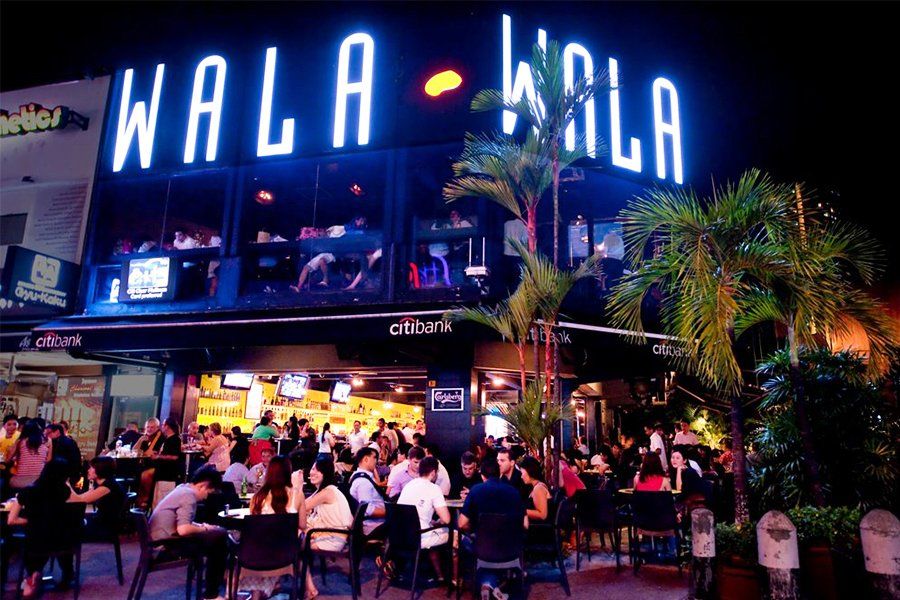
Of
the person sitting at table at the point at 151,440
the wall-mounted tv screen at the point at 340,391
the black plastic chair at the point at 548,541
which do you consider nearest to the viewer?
the black plastic chair at the point at 548,541

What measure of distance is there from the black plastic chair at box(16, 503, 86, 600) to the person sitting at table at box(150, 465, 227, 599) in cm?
94

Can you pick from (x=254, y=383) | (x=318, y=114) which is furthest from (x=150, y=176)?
(x=254, y=383)

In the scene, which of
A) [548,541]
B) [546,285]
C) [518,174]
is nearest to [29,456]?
[548,541]

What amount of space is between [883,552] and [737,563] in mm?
1171

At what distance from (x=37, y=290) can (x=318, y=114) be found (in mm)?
6673

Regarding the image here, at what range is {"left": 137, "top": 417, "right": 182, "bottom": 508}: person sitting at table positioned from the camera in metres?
9.66

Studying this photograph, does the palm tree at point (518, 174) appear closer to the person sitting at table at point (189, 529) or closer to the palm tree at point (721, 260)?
the palm tree at point (721, 260)

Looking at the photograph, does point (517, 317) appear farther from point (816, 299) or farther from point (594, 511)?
point (816, 299)

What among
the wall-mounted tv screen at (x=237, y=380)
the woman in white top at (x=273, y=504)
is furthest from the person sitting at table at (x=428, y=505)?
the wall-mounted tv screen at (x=237, y=380)

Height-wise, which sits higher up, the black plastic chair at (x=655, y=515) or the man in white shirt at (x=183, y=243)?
the man in white shirt at (x=183, y=243)

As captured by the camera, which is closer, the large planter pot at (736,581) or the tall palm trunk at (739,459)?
the large planter pot at (736,581)

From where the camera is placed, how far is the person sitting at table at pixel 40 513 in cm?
571

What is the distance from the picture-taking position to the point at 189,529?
555 cm

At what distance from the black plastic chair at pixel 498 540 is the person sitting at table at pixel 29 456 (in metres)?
6.12
